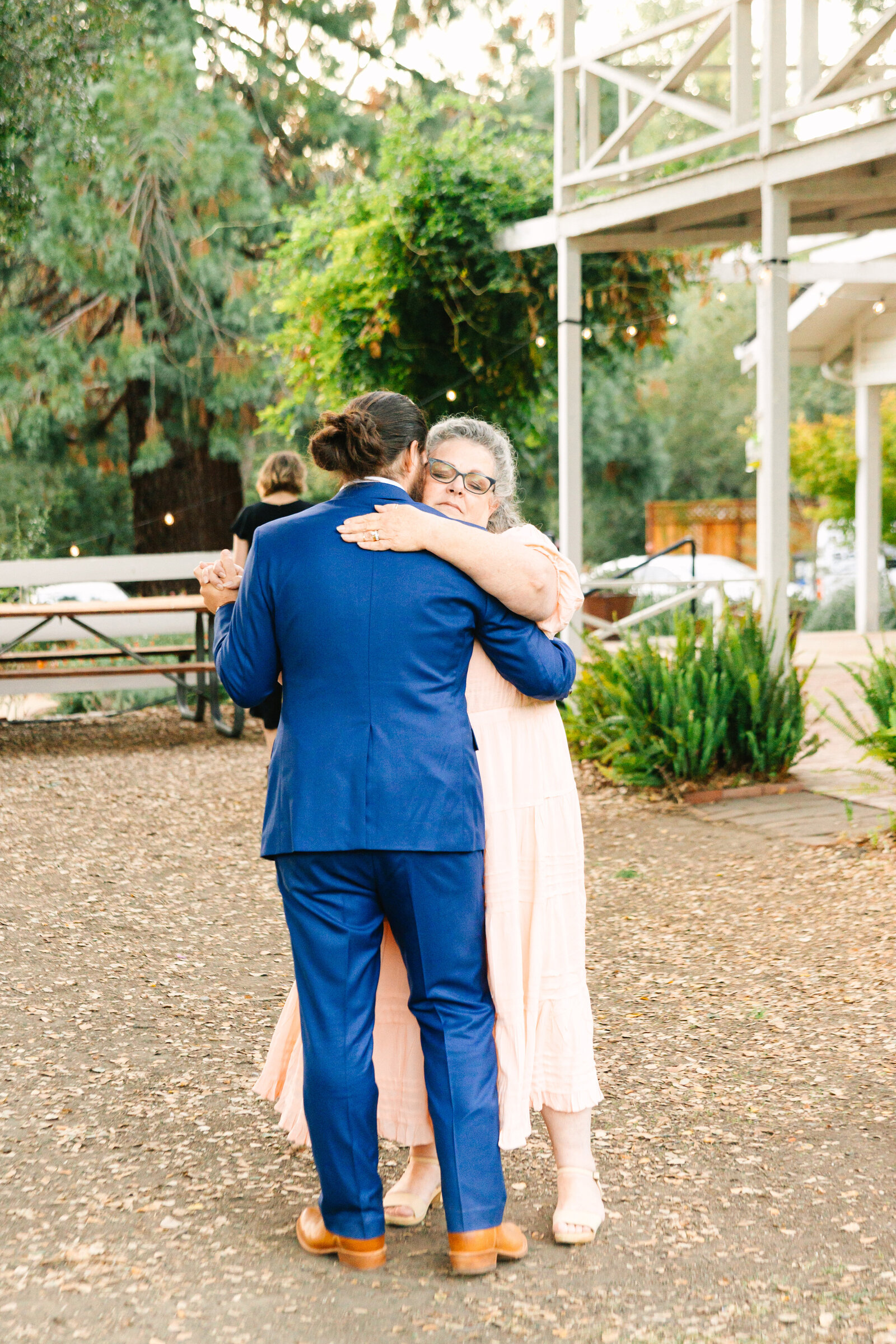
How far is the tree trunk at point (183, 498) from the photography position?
45.2ft

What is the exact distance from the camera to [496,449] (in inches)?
108

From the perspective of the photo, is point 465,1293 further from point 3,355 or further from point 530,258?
point 3,355

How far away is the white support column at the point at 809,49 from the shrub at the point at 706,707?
2660mm

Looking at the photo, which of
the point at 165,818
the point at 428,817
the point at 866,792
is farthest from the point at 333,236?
the point at 428,817

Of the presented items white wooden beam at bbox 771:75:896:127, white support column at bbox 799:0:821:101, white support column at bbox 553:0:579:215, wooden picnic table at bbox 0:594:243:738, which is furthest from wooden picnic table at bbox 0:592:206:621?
white support column at bbox 799:0:821:101

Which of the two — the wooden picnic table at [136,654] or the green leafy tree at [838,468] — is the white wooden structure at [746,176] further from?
the green leafy tree at [838,468]

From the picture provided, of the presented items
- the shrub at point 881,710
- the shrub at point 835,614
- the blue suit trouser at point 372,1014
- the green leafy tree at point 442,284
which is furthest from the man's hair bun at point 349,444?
the shrub at point 835,614

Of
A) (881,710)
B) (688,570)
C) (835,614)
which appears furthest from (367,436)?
(688,570)

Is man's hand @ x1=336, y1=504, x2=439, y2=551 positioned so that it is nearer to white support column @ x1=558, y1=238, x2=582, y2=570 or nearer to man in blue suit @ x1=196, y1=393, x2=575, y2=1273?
man in blue suit @ x1=196, y1=393, x2=575, y2=1273

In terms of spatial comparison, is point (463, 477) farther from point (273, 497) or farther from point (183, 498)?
point (183, 498)

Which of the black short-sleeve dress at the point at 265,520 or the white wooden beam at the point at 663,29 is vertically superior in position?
the white wooden beam at the point at 663,29

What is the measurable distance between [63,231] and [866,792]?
29.9 feet

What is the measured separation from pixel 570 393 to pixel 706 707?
2.62m

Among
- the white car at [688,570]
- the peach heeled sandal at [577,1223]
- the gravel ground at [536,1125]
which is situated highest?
the white car at [688,570]
